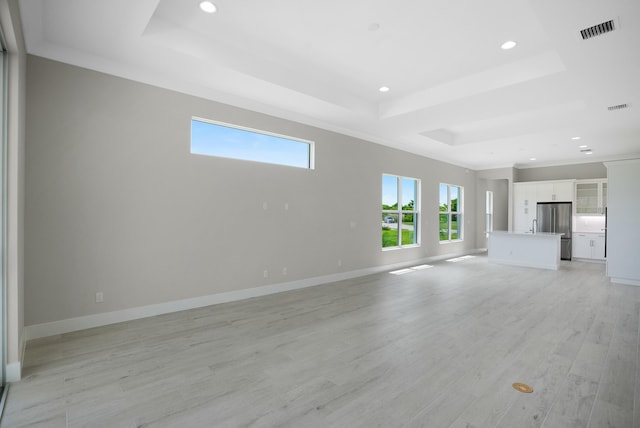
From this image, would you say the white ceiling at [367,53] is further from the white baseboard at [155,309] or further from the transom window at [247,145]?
the white baseboard at [155,309]

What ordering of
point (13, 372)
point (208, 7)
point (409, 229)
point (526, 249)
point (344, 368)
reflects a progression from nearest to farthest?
point (13, 372) → point (344, 368) → point (208, 7) → point (526, 249) → point (409, 229)

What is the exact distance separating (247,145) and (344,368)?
3563mm

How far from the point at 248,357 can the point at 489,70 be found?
4.61m

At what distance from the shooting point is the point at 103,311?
3.59 metres

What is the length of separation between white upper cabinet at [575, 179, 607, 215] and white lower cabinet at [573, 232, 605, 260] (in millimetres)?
684

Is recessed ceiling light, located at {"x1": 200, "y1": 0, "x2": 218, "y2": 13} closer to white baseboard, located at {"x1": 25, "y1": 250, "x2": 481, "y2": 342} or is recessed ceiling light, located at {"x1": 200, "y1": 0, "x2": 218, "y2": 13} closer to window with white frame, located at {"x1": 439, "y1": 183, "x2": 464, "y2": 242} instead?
white baseboard, located at {"x1": 25, "y1": 250, "x2": 481, "y2": 342}

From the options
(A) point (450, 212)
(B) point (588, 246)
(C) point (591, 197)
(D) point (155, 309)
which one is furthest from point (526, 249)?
(D) point (155, 309)

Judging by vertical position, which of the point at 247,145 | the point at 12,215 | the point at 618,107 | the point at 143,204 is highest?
the point at 618,107

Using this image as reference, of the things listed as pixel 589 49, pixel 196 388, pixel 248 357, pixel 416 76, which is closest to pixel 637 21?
pixel 589 49

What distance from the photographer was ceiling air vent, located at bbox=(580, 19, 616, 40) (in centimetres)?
278

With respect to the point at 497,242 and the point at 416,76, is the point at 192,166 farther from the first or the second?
the point at 497,242

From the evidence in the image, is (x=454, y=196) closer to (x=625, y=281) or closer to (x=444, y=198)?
(x=444, y=198)

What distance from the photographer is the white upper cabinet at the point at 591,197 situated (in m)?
9.00

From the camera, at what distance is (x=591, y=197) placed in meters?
9.17
